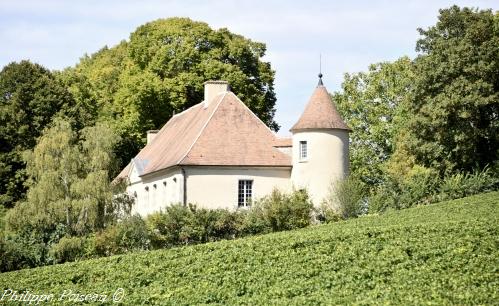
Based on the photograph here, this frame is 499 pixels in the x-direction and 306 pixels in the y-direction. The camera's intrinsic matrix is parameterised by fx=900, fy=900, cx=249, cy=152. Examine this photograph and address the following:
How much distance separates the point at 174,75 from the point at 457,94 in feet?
71.0

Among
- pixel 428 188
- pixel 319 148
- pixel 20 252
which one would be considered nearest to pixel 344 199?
pixel 319 148

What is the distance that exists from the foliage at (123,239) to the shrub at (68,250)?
1.06 metres

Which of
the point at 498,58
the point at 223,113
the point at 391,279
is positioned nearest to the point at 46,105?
the point at 223,113

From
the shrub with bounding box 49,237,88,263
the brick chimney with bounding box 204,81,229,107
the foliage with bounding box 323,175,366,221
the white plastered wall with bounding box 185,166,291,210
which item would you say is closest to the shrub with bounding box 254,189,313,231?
the foliage with bounding box 323,175,366,221

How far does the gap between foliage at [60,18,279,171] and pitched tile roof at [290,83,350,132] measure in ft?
46.0

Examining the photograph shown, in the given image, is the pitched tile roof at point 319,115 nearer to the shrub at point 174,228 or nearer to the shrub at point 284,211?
the shrub at point 284,211

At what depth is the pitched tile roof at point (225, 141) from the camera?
45000 mm

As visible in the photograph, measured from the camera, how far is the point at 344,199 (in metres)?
42.9

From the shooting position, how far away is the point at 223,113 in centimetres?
4759

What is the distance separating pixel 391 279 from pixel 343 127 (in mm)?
23173

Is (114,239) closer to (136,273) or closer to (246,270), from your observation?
(136,273)

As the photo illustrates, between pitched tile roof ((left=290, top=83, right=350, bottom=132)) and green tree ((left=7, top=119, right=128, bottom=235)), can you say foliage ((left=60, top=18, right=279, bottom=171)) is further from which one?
green tree ((left=7, top=119, right=128, bottom=235))

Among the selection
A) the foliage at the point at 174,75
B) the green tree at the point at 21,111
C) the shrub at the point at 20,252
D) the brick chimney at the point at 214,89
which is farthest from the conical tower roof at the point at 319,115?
the green tree at the point at 21,111

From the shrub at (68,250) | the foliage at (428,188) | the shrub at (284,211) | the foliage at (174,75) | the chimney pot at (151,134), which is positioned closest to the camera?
the shrub at (68,250)
